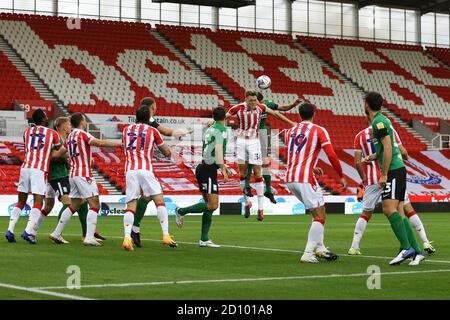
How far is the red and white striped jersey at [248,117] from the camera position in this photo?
1845cm

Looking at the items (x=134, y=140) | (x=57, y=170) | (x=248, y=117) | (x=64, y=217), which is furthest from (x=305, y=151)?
(x=248, y=117)

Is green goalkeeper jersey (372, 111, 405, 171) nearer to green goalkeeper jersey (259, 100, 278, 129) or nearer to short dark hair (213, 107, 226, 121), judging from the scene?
short dark hair (213, 107, 226, 121)

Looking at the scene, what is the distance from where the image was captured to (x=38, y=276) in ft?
32.3

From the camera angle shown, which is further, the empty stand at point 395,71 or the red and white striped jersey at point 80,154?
the empty stand at point 395,71

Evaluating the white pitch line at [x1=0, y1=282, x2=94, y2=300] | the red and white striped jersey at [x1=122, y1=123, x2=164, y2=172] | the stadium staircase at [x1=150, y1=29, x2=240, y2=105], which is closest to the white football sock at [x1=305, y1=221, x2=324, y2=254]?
the red and white striped jersey at [x1=122, y1=123, x2=164, y2=172]

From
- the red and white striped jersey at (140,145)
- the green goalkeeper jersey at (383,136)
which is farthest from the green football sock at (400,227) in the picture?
the red and white striped jersey at (140,145)

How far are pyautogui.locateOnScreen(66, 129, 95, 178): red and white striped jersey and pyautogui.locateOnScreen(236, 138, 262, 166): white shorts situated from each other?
5.52 metres

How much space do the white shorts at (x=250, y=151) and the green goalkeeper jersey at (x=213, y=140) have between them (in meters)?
5.06

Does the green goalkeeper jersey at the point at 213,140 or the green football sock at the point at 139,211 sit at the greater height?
the green goalkeeper jersey at the point at 213,140

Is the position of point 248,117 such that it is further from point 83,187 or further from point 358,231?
point 358,231

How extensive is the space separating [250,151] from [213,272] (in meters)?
9.54

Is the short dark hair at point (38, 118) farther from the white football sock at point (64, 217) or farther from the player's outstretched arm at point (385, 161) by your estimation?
the player's outstretched arm at point (385, 161)
